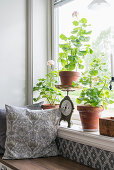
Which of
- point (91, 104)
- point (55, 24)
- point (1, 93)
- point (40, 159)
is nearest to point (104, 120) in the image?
point (91, 104)

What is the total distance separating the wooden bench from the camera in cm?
166

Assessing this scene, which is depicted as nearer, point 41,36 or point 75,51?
point 75,51

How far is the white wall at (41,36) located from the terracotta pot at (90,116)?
2.92 feet

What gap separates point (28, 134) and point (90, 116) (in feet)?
1.68

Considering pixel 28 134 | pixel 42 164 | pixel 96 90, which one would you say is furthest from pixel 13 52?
pixel 42 164

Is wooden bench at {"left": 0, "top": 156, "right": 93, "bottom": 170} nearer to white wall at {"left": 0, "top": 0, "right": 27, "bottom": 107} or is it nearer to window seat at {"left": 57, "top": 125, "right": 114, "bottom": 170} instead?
window seat at {"left": 57, "top": 125, "right": 114, "bottom": 170}

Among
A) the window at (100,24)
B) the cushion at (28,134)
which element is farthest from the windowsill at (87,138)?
the window at (100,24)

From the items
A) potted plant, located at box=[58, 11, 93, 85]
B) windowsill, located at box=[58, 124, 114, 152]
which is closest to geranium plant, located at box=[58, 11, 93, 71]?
potted plant, located at box=[58, 11, 93, 85]

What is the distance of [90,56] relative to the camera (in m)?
2.22

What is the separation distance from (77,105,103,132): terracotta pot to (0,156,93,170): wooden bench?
30 cm

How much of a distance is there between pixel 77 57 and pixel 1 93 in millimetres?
858

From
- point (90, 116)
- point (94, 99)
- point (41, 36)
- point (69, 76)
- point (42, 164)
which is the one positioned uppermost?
point (41, 36)

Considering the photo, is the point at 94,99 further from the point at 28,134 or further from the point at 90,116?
the point at 28,134

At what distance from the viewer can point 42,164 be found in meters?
1.74
